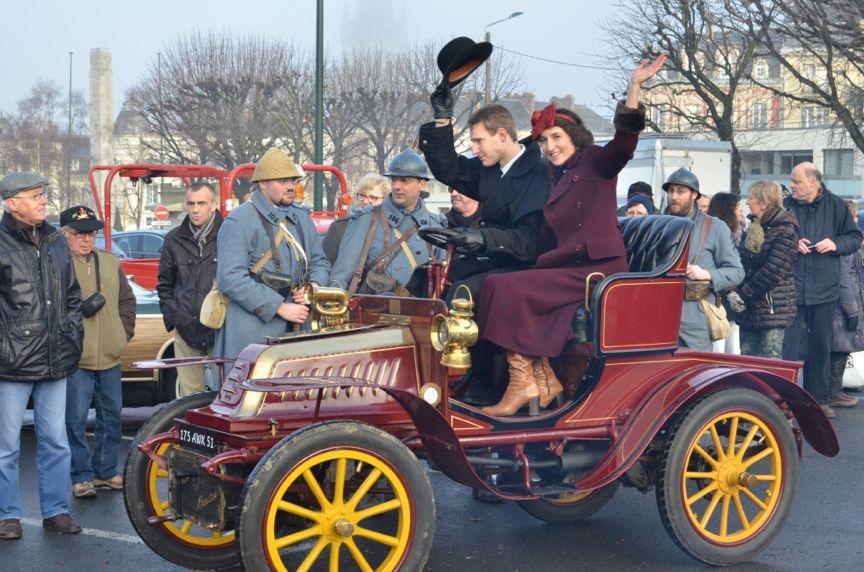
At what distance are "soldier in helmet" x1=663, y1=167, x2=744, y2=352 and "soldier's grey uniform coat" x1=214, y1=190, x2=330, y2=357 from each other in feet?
8.19

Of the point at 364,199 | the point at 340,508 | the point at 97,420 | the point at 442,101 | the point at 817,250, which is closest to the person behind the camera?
the point at 340,508

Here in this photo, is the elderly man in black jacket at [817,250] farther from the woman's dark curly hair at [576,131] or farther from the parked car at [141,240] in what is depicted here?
the parked car at [141,240]

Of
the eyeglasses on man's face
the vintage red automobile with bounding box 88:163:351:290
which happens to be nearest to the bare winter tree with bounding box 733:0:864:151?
the vintage red automobile with bounding box 88:163:351:290

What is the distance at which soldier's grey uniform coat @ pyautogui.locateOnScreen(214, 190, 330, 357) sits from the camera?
20.5 feet

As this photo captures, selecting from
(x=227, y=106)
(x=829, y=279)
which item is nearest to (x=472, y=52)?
(x=829, y=279)

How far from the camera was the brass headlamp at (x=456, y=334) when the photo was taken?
16.1 ft

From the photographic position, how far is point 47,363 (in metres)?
5.98

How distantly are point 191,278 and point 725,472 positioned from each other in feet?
11.6

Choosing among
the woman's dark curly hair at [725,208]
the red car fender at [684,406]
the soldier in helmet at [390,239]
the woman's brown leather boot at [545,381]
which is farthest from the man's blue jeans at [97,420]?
the woman's dark curly hair at [725,208]

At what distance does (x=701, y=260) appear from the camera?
772 centimetres

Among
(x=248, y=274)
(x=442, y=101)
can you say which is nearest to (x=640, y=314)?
(x=442, y=101)

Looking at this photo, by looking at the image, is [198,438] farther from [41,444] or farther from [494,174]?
[494,174]

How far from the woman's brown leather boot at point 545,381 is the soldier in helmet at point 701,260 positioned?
80.4 inches

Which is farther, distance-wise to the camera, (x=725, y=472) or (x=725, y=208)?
(x=725, y=208)
